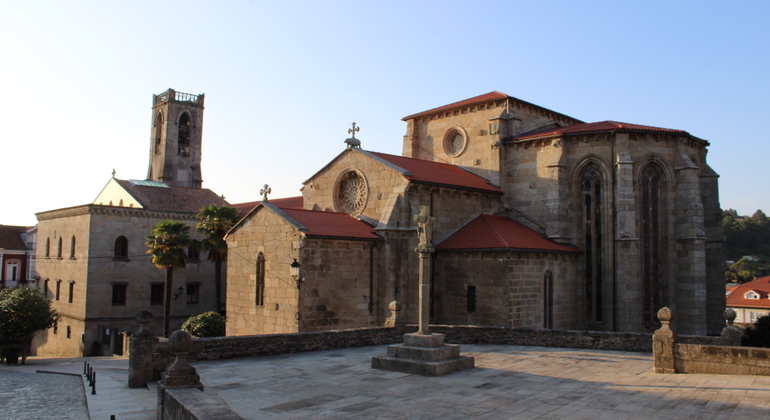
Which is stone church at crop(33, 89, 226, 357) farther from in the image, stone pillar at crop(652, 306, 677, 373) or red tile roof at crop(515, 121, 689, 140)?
stone pillar at crop(652, 306, 677, 373)

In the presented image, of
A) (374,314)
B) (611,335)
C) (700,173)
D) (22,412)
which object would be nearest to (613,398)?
(611,335)

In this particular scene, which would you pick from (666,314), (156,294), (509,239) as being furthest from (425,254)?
(156,294)

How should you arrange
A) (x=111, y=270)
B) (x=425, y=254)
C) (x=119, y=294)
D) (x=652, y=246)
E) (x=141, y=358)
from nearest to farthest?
(x=141, y=358), (x=425, y=254), (x=652, y=246), (x=111, y=270), (x=119, y=294)

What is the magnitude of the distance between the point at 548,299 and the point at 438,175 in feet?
24.2

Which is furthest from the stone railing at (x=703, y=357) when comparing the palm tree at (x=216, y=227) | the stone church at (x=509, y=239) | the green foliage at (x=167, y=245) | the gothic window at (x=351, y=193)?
the green foliage at (x=167, y=245)

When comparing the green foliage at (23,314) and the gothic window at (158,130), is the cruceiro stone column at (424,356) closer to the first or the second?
the green foliage at (23,314)

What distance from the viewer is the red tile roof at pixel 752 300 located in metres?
51.7

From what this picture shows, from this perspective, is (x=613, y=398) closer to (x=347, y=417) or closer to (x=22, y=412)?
(x=347, y=417)

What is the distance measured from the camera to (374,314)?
74.9 ft

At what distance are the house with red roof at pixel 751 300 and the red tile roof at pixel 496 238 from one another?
121 feet

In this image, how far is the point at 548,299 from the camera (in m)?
23.9

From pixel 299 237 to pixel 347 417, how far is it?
492 inches

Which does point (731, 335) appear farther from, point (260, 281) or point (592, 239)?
point (260, 281)

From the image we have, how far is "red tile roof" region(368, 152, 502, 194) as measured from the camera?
24756 millimetres
